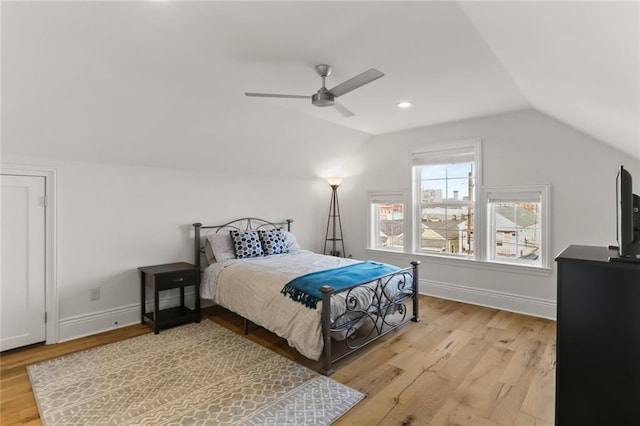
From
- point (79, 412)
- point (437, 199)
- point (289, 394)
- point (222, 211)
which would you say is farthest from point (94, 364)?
point (437, 199)

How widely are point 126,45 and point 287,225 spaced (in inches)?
137

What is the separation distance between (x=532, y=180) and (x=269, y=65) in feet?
11.1

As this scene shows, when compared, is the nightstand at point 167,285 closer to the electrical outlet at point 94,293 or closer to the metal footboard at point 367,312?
the electrical outlet at point 94,293

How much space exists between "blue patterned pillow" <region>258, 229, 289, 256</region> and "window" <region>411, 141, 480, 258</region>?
2042 millimetres

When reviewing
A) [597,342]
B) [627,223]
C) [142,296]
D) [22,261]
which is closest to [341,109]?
[627,223]

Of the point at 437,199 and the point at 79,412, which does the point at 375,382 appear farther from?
the point at 437,199

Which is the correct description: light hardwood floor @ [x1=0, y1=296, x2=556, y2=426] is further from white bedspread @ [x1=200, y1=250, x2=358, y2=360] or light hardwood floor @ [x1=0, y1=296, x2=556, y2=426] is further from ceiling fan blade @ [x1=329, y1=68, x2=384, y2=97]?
ceiling fan blade @ [x1=329, y1=68, x2=384, y2=97]

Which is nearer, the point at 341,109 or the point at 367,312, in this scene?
the point at 341,109

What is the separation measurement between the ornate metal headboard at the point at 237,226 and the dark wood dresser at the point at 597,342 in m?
3.83

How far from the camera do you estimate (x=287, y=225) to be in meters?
5.34

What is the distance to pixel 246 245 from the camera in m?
4.19

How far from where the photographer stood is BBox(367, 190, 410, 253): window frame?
201 inches

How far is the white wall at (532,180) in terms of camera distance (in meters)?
3.53

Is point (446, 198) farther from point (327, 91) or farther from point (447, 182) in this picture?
point (327, 91)
